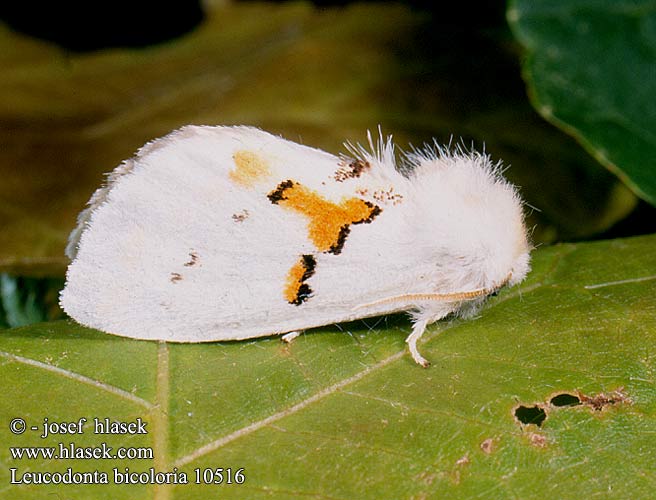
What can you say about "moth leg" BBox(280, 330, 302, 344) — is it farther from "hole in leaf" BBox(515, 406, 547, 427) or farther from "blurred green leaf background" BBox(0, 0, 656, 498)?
"hole in leaf" BBox(515, 406, 547, 427)

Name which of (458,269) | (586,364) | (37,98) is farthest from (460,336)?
(37,98)

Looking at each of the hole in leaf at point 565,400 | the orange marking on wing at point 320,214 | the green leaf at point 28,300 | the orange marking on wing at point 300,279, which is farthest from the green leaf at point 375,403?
the green leaf at point 28,300

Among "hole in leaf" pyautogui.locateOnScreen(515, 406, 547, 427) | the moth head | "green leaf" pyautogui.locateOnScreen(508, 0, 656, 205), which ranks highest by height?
"green leaf" pyautogui.locateOnScreen(508, 0, 656, 205)

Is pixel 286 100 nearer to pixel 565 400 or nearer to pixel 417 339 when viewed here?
pixel 417 339

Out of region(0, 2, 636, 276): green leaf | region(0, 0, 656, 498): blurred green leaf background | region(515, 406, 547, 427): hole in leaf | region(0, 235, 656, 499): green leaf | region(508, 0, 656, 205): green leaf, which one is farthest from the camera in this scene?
region(0, 2, 636, 276): green leaf

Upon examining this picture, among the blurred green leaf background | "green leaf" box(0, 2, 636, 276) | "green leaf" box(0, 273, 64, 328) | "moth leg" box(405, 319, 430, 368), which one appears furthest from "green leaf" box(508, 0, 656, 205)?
"green leaf" box(0, 273, 64, 328)

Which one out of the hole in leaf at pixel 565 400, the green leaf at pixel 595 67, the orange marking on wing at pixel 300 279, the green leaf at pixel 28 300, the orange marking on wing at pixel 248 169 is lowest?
the hole in leaf at pixel 565 400

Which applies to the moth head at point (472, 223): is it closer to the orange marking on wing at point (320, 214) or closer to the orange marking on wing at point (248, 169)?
the orange marking on wing at point (320, 214)
